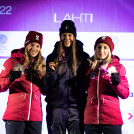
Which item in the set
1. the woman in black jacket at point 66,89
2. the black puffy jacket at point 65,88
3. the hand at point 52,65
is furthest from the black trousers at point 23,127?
the hand at point 52,65

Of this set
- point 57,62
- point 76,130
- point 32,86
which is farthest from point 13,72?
point 76,130

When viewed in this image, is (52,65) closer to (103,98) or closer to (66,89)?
(66,89)

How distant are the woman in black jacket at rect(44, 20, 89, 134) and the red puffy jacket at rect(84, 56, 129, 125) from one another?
0.10 meters

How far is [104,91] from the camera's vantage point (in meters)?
2.33

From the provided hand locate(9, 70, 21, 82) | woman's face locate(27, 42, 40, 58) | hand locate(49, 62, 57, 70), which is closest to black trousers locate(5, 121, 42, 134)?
hand locate(9, 70, 21, 82)

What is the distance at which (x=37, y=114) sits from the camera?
2.36m

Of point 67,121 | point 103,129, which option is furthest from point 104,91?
point 67,121

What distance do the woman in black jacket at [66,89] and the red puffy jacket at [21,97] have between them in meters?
0.14

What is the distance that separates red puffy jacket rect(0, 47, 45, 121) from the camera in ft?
7.55

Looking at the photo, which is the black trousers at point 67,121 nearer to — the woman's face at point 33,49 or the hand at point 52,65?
the hand at point 52,65

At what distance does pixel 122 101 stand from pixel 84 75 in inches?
39.5

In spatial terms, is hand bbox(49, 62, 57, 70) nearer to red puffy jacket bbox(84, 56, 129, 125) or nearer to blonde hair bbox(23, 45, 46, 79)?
blonde hair bbox(23, 45, 46, 79)

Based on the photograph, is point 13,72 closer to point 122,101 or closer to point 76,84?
point 76,84

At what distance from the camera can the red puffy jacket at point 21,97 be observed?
2303 mm
